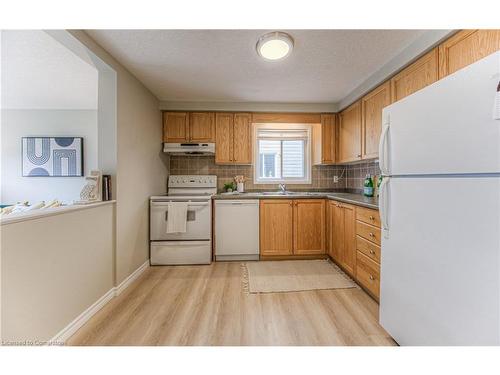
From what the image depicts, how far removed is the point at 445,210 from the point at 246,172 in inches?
113

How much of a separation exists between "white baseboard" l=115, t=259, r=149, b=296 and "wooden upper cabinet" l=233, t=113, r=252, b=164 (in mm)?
1917

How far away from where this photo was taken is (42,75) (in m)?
2.66

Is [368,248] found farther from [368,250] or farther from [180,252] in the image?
[180,252]

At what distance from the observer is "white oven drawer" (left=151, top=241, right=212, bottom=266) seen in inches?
115

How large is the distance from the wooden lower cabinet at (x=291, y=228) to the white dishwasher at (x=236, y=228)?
0.11 metres

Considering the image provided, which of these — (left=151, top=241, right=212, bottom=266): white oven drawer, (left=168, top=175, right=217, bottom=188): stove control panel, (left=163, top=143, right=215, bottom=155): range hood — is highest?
(left=163, top=143, right=215, bottom=155): range hood

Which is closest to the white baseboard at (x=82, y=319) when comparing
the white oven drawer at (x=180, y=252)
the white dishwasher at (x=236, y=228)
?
the white oven drawer at (x=180, y=252)

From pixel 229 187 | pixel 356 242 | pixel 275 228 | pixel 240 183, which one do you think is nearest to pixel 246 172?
pixel 240 183

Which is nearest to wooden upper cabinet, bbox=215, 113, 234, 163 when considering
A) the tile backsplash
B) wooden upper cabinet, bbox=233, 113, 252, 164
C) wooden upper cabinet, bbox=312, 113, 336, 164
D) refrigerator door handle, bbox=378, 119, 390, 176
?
wooden upper cabinet, bbox=233, 113, 252, 164

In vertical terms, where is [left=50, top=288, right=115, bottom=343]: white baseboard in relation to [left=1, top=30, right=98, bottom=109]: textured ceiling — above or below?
below

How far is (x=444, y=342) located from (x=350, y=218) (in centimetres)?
144

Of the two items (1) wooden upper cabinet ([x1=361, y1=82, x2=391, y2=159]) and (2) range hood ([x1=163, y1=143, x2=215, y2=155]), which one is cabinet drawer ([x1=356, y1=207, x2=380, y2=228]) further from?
(2) range hood ([x1=163, y1=143, x2=215, y2=155])

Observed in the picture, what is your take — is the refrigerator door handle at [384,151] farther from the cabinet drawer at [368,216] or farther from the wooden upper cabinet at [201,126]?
the wooden upper cabinet at [201,126]
